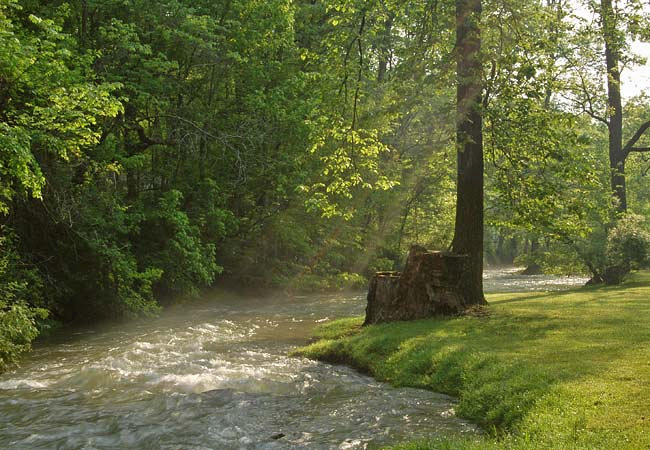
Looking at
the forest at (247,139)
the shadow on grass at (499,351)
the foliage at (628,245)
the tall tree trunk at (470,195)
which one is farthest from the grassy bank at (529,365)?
the foliage at (628,245)

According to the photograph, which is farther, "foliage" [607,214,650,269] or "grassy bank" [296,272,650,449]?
"foliage" [607,214,650,269]

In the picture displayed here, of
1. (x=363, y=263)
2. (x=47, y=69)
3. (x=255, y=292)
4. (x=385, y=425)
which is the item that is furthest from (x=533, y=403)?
(x=363, y=263)

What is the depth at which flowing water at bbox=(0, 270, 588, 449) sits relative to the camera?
8.55 meters

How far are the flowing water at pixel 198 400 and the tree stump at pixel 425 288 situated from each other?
3.28 metres

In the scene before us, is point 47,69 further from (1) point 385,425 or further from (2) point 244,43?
(2) point 244,43

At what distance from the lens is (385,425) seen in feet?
29.3

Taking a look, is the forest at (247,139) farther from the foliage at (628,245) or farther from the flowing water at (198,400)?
the flowing water at (198,400)

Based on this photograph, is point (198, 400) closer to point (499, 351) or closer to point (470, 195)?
point (499, 351)

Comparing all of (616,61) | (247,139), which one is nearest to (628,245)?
(616,61)

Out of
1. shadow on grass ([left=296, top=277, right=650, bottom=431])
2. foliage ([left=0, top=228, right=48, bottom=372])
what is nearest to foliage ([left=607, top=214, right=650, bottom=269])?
→ shadow on grass ([left=296, top=277, right=650, bottom=431])

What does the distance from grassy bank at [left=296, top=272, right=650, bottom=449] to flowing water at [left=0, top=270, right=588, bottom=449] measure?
0.64 meters

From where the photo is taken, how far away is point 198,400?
1058 centimetres

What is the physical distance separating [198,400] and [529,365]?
20.0ft

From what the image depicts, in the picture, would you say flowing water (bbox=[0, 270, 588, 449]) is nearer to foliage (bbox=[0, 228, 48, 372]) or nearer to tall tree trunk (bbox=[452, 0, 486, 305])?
foliage (bbox=[0, 228, 48, 372])
